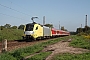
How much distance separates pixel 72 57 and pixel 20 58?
354 cm

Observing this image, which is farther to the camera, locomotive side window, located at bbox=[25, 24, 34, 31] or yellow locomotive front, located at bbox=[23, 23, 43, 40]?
locomotive side window, located at bbox=[25, 24, 34, 31]

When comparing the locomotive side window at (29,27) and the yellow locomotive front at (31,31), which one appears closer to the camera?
the yellow locomotive front at (31,31)

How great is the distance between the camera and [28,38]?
34250mm

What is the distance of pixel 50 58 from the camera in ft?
39.4

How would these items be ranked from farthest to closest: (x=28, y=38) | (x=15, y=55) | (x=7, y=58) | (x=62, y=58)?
1. (x=28, y=38)
2. (x=15, y=55)
3. (x=7, y=58)
4. (x=62, y=58)

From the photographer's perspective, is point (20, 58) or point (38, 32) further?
point (38, 32)

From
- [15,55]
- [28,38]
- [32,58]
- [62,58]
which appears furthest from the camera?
[28,38]

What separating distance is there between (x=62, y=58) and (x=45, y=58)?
963mm

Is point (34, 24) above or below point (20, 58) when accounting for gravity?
above

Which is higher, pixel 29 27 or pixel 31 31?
pixel 29 27

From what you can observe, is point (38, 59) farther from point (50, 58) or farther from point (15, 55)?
point (15, 55)

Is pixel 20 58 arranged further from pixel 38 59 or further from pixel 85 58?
pixel 85 58

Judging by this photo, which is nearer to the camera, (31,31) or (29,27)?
(31,31)

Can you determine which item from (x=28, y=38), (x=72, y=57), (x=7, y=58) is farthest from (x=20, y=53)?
(x=28, y=38)
